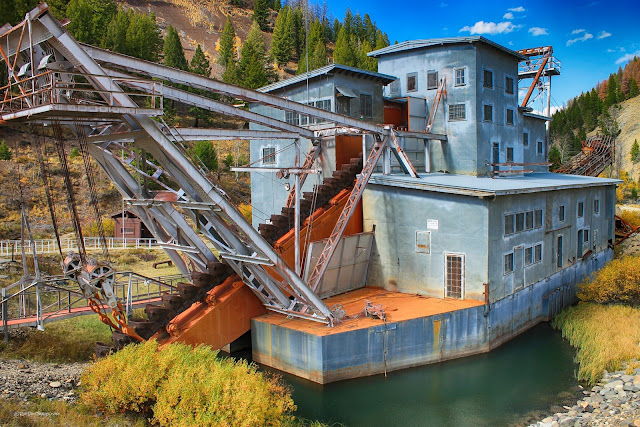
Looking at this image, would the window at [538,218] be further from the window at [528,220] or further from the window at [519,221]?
the window at [519,221]

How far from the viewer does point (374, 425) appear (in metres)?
14.4

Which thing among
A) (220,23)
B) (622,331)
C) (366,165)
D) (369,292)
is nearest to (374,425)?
(369,292)

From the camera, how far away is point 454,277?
1953 centimetres

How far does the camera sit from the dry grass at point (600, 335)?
17500mm

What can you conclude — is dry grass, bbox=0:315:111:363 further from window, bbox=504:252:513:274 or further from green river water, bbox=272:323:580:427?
window, bbox=504:252:513:274

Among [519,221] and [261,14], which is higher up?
[261,14]

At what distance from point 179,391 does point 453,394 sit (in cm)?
875

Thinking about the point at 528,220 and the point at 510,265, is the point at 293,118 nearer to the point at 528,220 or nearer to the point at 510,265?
the point at 528,220

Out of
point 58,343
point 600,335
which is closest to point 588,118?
point 600,335

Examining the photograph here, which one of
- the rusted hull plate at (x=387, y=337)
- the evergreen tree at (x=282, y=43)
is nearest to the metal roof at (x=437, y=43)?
the rusted hull plate at (x=387, y=337)

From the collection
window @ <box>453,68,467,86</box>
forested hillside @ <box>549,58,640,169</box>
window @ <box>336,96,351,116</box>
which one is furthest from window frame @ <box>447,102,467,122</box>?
forested hillside @ <box>549,58,640,169</box>

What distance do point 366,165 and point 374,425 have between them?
31.2 ft

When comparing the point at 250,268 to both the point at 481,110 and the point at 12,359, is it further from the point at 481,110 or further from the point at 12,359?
the point at 481,110

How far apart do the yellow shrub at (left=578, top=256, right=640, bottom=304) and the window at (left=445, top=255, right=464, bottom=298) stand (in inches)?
294
